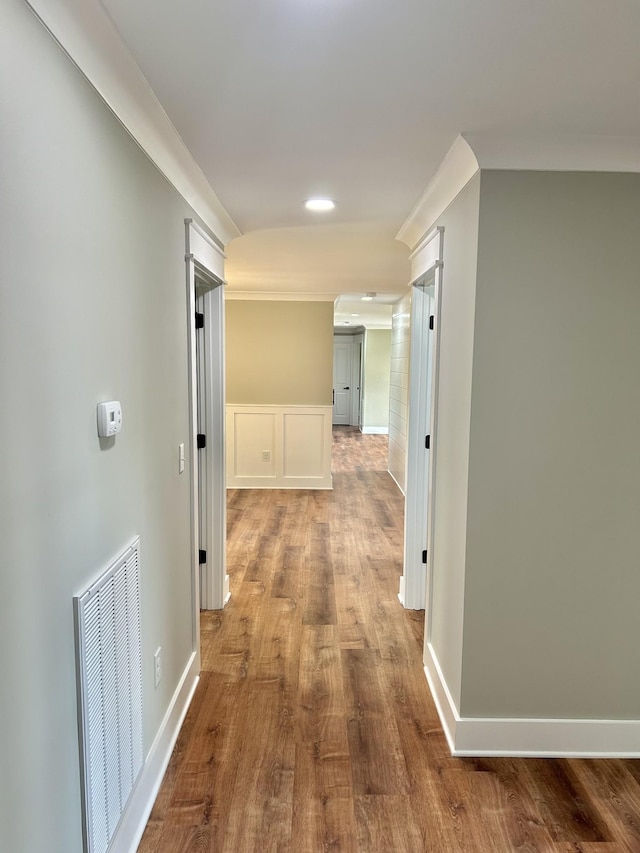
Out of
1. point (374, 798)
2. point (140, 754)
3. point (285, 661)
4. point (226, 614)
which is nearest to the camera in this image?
point (140, 754)

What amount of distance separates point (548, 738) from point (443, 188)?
2212 millimetres

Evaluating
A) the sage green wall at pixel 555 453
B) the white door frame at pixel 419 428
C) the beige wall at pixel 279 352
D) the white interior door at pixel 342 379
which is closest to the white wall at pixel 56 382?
the sage green wall at pixel 555 453

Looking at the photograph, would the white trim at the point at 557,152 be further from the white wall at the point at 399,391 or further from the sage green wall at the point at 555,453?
the white wall at the point at 399,391

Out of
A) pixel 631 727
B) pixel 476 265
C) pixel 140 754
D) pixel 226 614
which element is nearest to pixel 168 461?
pixel 140 754

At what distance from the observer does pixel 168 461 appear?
2.00 metres

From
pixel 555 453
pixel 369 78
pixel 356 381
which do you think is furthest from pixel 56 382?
pixel 356 381

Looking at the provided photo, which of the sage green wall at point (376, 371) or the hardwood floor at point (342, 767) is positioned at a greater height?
the sage green wall at point (376, 371)

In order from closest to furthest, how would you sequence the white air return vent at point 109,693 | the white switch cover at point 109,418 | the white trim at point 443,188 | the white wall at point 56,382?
1. the white wall at point 56,382
2. the white air return vent at point 109,693
3. the white switch cover at point 109,418
4. the white trim at point 443,188

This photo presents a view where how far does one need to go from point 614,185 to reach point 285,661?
250 cm

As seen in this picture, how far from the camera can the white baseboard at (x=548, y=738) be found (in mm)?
2021

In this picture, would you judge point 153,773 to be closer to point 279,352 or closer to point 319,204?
point 319,204

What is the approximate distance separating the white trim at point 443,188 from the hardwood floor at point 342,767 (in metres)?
2.17

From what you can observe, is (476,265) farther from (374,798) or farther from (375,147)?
(374,798)

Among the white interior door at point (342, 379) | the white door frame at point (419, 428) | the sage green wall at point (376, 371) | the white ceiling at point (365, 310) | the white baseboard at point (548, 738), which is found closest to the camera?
the white baseboard at point (548, 738)
